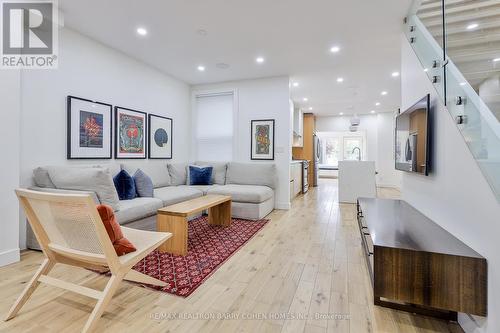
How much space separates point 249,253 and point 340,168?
3830 millimetres

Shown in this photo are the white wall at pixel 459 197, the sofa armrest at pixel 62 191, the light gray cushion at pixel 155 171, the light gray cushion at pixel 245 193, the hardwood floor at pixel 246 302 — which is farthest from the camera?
the light gray cushion at pixel 245 193

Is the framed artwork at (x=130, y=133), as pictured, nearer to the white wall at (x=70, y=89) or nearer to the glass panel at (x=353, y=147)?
the white wall at (x=70, y=89)

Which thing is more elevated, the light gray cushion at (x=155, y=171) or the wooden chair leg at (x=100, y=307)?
the light gray cushion at (x=155, y=171)

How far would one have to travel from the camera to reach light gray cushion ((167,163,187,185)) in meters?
4.58

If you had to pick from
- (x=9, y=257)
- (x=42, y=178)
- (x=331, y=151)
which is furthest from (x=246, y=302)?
(x=331, y=151)

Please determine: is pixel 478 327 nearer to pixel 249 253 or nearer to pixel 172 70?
pixel 249 253

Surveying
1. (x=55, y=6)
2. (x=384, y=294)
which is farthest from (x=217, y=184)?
(x=384, y=294)

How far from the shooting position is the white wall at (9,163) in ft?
7.48

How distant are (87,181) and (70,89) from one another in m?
1.36

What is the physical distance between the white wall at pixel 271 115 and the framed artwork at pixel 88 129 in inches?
94.4

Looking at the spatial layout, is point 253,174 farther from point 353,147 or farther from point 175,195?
point 353,147

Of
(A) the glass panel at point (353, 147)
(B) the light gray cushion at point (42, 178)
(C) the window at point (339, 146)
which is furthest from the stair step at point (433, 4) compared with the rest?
(A) the glass panel at point (353, 147)

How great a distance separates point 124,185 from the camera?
3180 mm

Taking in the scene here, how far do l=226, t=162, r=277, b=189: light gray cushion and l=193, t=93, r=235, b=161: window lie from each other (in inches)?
20.8
